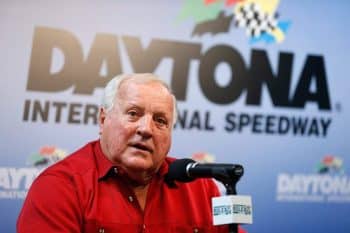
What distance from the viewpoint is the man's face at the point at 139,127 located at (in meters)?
1.93

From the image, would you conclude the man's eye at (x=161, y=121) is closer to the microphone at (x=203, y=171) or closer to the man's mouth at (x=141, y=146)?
the man's mouth at (x=141, y=146)

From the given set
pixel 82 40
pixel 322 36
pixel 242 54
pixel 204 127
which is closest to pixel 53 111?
pixel 82 40

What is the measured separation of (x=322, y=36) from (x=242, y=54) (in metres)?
0.55

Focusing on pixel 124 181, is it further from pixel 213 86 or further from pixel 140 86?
pixel 213 86

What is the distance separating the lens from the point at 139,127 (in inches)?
75.5

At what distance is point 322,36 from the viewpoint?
3389mm

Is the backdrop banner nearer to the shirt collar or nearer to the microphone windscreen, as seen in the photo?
the shirt collar

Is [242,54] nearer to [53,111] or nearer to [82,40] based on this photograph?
[82,40]

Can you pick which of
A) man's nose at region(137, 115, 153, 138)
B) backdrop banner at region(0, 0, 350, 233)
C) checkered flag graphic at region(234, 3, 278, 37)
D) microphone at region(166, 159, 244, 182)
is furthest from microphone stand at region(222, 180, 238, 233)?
checkered flag graphic at region(234, 3, 278, 37)

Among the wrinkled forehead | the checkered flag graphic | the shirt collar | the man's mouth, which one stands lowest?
the shirt collar

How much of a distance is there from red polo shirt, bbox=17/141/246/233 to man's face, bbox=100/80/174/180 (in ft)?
0.28

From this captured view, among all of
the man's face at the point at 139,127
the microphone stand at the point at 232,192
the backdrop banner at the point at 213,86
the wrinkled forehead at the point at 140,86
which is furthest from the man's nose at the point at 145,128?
the backdrop banner at the point at 213,86

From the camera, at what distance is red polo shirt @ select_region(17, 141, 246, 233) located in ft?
5.90

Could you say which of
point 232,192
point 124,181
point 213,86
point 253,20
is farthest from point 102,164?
point 253,20
